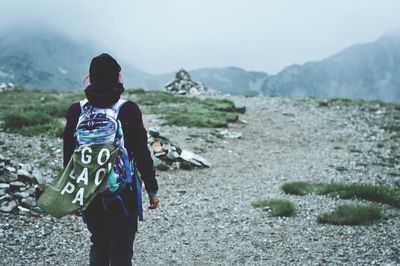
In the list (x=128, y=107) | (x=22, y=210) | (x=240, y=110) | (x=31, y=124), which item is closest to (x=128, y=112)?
(x=128, y=107)

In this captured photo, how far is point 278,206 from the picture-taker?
10000 mm

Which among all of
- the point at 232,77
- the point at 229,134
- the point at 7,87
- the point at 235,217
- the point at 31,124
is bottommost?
the point at 235,217

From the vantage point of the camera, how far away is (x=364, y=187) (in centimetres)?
1114

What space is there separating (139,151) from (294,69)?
119 meters

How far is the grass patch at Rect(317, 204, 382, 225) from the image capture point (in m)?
8.91

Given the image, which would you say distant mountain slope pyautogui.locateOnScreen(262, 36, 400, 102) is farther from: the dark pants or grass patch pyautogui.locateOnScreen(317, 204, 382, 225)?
the dark pants

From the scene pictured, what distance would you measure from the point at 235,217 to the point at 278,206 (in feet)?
3.97

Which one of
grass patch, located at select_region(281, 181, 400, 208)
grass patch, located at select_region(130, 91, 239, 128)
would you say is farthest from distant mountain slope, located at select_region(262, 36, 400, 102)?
grass patch, located at select_region(281, 181, 400, 208)

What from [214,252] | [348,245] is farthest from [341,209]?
[214,252]

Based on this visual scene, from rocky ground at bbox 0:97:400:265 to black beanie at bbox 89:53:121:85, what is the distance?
168 inches

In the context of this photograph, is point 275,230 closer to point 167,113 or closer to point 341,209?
point 341,209

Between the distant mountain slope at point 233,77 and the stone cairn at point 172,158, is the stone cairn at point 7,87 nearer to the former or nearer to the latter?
the stone cairn at point 172,158

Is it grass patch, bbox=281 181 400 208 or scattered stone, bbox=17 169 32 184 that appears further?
grass patch, bbox=281 181 400 208

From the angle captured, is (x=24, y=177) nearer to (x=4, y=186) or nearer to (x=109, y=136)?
(x=4, y=186)
